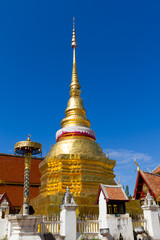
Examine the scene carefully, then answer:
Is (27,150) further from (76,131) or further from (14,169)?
(14,169)

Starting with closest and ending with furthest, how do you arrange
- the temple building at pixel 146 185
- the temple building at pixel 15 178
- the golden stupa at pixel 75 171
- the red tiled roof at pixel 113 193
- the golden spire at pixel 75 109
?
the red tiled roof at pixel 113 193, the golden stupa at pixel 75 171, the temple building at pixel 146 185, the temple building at pixel 15 178, the golden spire at pixel 75 109

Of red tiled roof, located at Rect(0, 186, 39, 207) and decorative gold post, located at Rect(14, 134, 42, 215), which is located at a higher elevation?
decorative gold post, located at Rect(14, 134, 42, 215)

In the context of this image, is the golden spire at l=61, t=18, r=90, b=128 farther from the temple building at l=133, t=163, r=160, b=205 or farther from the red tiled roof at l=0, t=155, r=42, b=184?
the temple building at l=133, t=163, r=160, b=205

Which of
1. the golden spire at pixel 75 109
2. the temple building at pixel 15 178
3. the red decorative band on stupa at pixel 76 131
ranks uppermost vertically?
the golden spire at pixel 75 109

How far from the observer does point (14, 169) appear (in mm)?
23562

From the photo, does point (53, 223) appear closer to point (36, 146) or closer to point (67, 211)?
point (67, 211)

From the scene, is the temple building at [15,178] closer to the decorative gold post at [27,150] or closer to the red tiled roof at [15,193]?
the red tiled roof at [15,193]

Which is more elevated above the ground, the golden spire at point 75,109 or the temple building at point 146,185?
the golden spire at point 75,109

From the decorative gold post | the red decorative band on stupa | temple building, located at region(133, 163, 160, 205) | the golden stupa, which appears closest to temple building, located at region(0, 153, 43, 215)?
the golden stupa

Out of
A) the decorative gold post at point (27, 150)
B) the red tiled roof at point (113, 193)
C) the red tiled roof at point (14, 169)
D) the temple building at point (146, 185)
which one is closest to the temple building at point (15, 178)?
the red tiled roof at point (14, 169)

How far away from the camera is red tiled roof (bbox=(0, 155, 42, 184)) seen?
74.3ft

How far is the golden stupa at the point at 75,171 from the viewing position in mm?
15867

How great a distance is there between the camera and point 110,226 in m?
12.1

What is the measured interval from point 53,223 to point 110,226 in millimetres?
2840
